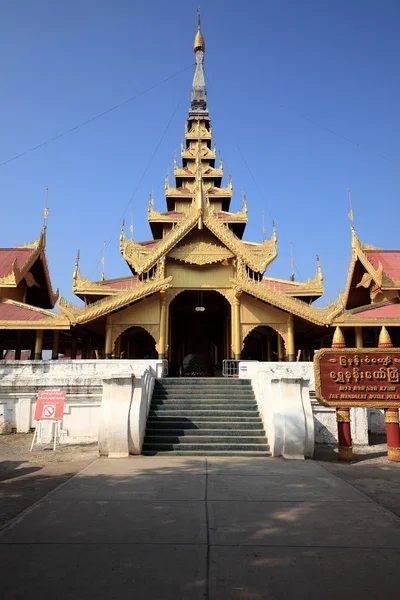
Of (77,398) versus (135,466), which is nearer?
(135,466)

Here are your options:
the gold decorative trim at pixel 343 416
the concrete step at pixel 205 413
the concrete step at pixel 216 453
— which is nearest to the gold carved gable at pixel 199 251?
the concrete step at pixel 205 413

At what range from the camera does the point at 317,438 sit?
9.94 metres

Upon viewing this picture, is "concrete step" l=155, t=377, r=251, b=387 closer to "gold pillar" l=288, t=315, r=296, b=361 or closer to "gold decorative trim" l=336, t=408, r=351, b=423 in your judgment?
"gold decorative trim" l=336, t=408, r=351, b=423

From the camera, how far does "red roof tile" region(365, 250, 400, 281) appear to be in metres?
18.5

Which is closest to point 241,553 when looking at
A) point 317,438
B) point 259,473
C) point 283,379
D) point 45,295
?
point 259,473

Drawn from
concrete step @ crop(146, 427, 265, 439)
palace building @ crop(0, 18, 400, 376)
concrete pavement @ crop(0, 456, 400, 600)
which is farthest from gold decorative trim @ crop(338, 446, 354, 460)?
palace building @ crop(0, 18, 400, 376)

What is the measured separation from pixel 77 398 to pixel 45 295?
1277cm

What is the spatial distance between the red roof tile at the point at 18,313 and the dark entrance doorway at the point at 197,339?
22.9 feet

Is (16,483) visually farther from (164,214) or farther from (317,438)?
(164,214)

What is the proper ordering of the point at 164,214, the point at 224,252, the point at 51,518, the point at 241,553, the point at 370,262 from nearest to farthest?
the point at 241,553, the point at 51,518, the point at 224,252, the point at 370,262, the point at 164,214

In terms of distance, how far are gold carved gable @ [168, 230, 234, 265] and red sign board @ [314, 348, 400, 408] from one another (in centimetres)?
847

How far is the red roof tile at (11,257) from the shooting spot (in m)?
18.1

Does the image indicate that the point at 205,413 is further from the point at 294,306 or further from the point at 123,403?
the point at 294,306

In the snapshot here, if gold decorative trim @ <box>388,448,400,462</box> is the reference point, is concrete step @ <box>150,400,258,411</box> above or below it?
above
